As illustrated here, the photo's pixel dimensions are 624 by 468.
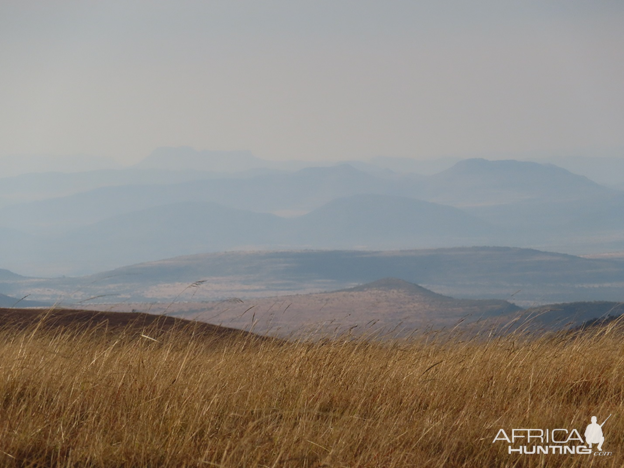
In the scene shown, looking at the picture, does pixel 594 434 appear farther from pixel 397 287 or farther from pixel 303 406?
pixel 397 287

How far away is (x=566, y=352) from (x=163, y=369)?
370 centimetres

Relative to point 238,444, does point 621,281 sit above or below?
below

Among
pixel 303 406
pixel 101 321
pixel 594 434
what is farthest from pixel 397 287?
pixel 594 434

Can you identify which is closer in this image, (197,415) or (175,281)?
(197,415)

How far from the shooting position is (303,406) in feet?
14.6

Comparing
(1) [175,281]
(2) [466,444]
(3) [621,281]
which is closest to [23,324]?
→ (2) [466,444]

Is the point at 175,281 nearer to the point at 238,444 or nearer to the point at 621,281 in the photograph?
the point at 621,281

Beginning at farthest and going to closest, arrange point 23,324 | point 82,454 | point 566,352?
1. point 23,324
2. point 566,352
3. point 82,454

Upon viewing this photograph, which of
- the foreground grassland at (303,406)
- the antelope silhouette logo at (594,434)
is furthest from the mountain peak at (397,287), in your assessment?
the antelope silhouette logo at (594,434)

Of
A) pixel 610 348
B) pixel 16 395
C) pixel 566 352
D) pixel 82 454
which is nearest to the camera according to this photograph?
pixel 82 454

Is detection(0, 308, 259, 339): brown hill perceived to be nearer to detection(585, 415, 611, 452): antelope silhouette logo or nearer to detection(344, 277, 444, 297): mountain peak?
detection(585, 415, 611, 452): antelope silhouette logo

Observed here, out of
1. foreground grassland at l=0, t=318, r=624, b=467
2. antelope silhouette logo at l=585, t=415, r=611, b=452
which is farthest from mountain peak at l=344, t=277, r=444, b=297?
antelope silhouette logo at l=585, t=415, r=611, b=452

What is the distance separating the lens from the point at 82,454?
3295 mm

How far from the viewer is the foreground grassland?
3387 millimetres
